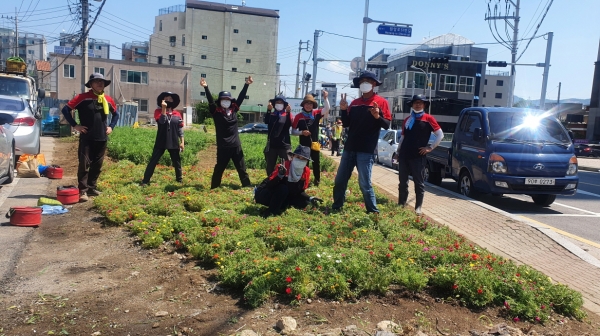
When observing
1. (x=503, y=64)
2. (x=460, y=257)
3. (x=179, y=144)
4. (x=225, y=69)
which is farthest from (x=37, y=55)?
(x=460, y=257)

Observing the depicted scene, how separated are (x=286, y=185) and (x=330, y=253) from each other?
2.34 meters

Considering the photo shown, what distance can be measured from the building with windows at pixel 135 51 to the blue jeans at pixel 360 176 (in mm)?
92676

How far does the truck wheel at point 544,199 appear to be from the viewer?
10609 millimetres

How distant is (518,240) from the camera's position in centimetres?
700

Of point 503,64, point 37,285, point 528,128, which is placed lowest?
point 37,285

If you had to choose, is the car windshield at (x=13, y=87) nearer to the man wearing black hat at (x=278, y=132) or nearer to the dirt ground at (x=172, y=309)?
the man wearing black hat at (x=278, y=132)

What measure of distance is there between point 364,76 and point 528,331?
13.3ft

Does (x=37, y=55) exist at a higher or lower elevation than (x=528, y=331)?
higher

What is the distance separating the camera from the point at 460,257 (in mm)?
5078

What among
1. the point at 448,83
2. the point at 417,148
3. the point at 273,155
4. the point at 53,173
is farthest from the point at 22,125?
the point at 448,83

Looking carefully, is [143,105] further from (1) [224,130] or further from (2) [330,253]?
(2) [330,253]

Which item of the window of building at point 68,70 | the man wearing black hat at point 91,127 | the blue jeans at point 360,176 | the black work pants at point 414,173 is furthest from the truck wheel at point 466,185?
the window of building at point 68,70

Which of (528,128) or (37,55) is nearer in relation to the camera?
(528,128)

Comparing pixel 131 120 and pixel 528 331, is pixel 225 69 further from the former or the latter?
pixel 528 331
